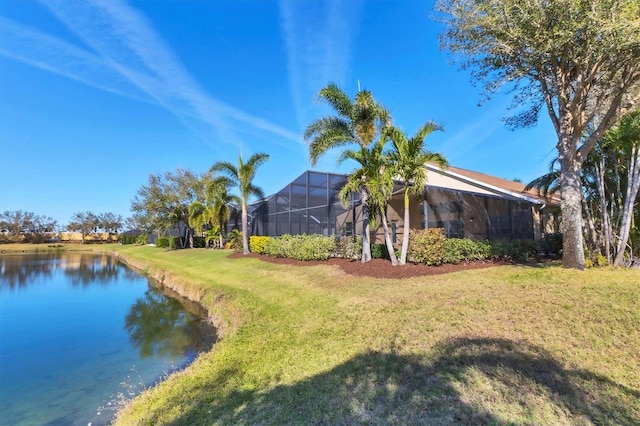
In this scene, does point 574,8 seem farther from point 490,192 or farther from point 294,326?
point 294,326

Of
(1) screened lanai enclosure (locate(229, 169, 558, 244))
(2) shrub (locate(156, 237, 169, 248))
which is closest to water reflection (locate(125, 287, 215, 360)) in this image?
(1) screened lanai enclosure (locate(229, 169, 558, 244))

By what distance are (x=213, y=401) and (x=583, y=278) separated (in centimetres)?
733

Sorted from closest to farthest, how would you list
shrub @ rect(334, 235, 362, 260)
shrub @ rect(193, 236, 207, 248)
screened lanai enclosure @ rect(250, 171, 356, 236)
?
shrub @ rect(334, 235, 362, 260)
screened lanai enclosure @ rect(250, 171, 356, 236)
shrub @ rect(193, 236, 207, 248)

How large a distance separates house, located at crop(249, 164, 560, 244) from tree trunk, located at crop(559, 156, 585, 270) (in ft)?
11.3

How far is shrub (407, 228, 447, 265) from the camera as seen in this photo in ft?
32.3

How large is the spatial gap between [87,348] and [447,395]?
8.39 metres

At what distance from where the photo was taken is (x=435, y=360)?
4340 mm

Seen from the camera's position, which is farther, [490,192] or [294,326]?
[490,192]

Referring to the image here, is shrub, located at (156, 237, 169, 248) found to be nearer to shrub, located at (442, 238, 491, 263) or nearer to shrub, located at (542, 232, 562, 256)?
shrub, located at (442, 238, 491, 263)

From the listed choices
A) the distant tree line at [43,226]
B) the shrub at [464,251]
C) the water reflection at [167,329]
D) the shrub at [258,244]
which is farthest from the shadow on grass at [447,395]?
the distant tree line at [43,226]

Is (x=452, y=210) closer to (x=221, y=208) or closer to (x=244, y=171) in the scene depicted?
(x=244, y=171)

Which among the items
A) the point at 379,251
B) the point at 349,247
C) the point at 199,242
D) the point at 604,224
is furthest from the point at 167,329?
the point at 199,242

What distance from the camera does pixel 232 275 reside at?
13.5 m

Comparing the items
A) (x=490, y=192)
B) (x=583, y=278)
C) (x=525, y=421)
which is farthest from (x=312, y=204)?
(x=525, y=421)
